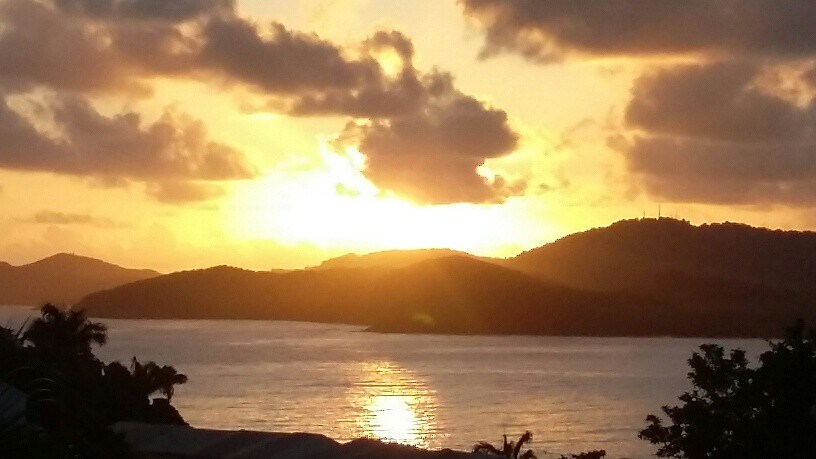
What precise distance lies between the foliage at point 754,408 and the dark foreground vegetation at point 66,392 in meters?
17.8

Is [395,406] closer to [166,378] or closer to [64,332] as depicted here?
[166,378]

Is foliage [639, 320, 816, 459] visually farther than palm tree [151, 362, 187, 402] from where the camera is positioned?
No

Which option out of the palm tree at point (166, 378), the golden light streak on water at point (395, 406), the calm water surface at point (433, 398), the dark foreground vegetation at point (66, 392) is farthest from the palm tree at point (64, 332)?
the golden light streak on water at point (395, 406)

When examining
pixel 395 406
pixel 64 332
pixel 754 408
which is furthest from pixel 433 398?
pixel 754 408

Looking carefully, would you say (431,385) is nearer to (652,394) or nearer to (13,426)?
(652,394)

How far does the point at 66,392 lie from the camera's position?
20.3m

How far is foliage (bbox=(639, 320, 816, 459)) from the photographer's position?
29.5m

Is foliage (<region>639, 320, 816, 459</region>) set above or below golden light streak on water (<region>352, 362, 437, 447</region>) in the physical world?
above

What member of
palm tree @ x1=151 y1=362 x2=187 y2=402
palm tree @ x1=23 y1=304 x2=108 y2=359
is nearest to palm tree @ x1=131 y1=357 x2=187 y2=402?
palm tree @ x1=151 y1=362 x2=187 y2=402

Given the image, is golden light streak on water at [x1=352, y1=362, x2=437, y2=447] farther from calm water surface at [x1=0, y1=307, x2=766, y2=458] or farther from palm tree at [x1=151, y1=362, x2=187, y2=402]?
palm tree at [x1=151, y1=362, x2=187, y2=402]

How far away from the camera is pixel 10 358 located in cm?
1872

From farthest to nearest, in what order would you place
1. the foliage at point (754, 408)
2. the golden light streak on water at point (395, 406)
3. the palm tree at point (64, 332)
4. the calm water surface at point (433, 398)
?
the golden light streak on water at point (395, 406), the calm water surface at point (433, 398), the palm tree at point (64, 332), the foliage at point (754, 408)

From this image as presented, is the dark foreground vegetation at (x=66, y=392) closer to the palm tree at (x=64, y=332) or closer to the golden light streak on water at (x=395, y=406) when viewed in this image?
the palm tree at (x=64, y=332)

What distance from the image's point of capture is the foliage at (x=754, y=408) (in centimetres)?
2952
